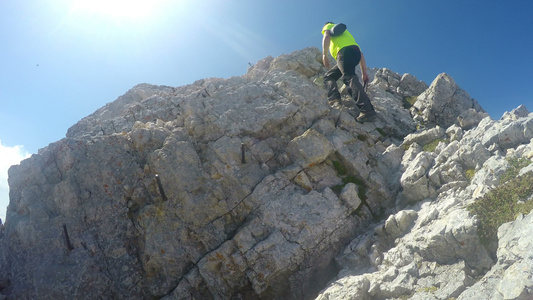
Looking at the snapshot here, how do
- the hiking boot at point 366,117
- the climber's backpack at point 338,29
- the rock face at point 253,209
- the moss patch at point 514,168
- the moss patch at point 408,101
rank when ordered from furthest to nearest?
1. the moss patch at point 408,101
2. the climber's backpack at point 338,29
3. the hiking boot at point 366,117
4. the rock face at point 253,209
5. the moss patch at point 514,168

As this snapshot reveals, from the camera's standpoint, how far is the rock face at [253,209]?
1009 centimetres

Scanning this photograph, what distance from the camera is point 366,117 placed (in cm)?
1767

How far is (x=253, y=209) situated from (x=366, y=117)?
9.43 m

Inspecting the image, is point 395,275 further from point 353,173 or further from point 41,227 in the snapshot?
point 41,227

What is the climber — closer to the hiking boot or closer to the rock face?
the hiking boot

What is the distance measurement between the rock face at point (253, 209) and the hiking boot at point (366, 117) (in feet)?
2.25

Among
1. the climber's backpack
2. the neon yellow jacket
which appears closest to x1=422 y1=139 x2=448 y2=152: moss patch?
the neon yellow jacket

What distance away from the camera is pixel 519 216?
8.01 m

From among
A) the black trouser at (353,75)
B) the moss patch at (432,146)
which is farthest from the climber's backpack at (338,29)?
the moss patch at (432,146)

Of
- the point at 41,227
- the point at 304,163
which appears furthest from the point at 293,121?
the point at 41,227

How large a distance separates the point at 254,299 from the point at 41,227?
9.61 metres

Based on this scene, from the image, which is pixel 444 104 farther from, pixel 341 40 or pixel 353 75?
pixel 341 40

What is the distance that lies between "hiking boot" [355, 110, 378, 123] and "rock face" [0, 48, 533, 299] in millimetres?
687

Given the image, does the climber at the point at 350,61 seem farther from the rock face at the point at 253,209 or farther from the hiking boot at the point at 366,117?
the rock face at the point at 253,209
